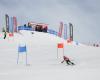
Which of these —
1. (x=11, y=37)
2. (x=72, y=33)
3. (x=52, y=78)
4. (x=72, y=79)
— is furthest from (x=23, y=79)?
(x=72, y=33)

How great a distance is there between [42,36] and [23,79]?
41.9 meters

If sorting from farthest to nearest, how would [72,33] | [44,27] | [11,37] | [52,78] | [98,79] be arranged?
[44,27]
[72,33]
[11,37]
[52,78]
[98,79]

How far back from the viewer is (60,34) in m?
59.2

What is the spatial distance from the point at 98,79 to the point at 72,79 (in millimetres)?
994

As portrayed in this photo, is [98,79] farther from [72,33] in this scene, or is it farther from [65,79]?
[72,33]

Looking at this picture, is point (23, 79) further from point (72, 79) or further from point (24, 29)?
point (24, 29)

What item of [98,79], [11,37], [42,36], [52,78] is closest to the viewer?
[98,79]

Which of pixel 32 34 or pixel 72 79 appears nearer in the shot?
pixel 72 79

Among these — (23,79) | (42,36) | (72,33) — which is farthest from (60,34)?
(23,79)

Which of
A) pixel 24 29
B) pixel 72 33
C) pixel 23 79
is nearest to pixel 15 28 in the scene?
pixel 24 29

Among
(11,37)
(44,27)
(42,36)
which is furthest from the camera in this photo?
(44,27)

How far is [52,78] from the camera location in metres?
11.2

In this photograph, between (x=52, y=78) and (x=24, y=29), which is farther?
(x=24, y=29)

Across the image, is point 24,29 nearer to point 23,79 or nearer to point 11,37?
point 11,37
